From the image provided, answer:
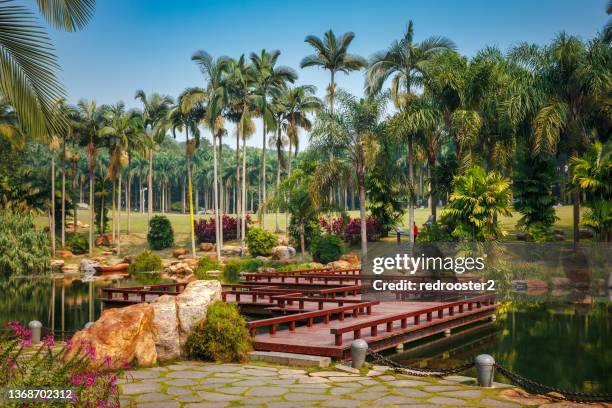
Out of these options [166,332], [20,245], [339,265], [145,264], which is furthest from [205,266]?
[166,332]

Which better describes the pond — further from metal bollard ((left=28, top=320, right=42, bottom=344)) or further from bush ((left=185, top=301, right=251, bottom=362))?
metal bollard ((left=28, top=320, right=42, bottom=344))

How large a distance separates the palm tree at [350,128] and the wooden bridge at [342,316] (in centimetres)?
969

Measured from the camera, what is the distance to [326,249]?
41.2 metres

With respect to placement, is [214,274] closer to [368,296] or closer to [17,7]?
[368,296]

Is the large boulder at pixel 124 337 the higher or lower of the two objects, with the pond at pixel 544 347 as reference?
higher

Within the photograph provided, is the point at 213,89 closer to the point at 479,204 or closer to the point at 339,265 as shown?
the point at 339,265

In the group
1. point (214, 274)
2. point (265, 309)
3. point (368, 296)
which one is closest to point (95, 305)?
point (265, 309)

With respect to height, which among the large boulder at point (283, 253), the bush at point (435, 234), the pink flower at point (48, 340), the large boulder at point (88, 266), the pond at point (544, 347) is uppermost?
the bush at point (435, 234)

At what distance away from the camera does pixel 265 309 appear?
800 inches

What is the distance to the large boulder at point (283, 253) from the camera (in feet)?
145

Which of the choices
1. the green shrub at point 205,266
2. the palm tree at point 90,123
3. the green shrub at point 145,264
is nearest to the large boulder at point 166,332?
the green shrub at point 205,266

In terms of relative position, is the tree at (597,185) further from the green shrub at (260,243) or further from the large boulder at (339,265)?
the green shrub at (260,243)

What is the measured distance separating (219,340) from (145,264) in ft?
110

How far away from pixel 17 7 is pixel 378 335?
1040cm
